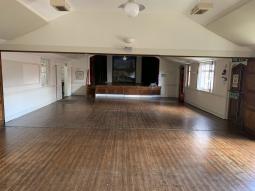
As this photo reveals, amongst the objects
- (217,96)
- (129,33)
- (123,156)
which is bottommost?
(123,156)

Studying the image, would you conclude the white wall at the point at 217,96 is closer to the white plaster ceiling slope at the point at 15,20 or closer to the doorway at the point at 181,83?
the doorway at the point at 181,83

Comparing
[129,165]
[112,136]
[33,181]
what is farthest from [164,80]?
[33,181]

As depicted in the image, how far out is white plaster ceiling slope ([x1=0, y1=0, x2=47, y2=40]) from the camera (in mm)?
3640

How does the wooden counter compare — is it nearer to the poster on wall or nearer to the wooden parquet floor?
the poster on wall

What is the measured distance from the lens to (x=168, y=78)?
12984mm

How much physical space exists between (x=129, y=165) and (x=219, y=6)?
136 inches

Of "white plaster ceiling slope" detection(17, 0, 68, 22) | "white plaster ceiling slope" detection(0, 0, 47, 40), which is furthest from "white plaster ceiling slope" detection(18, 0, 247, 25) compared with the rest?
"white plaster ceiling slope" detection(0, 0, 47, 40)

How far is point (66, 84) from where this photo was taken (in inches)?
485

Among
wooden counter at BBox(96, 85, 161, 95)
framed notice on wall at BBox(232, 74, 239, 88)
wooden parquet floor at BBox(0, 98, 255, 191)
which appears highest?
framed notice on wall at BBox(232, 74, 239, 88)

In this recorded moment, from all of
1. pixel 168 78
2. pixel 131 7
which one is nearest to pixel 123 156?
pixel 131 7

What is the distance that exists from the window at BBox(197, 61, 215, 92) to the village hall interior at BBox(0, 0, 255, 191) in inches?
3.2

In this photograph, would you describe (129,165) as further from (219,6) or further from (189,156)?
(219,6)

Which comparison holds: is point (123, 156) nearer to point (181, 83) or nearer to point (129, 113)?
point (129, 113)

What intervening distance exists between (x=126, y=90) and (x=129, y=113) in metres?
5.07
